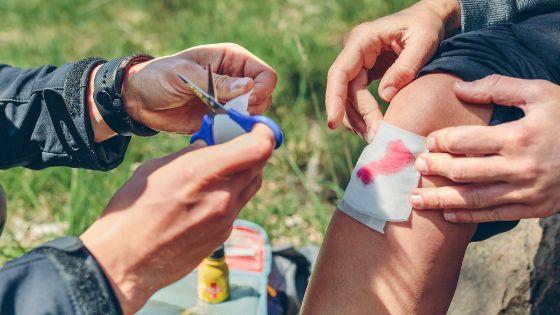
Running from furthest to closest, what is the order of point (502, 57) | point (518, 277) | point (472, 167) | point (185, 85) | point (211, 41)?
point (211, 41) < point (518, 277) < point (185, 85) < point (502, 57) < point (472, 167)

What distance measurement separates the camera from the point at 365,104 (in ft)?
4.93

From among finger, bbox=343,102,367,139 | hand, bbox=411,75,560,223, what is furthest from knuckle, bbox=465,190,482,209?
finger, bbox=343,102,367,139

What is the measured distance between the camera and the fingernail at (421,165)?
1.29 meters

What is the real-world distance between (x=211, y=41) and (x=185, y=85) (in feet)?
5.35

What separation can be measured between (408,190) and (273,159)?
4.34 ft

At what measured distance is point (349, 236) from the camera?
4.35ft

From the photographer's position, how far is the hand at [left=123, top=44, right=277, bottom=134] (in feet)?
4.98

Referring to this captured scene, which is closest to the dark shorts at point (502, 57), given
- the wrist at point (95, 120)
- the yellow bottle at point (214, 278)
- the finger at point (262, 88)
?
the finger at point (262, 88)

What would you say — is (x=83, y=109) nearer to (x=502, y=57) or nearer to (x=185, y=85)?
(x=185, y=85)

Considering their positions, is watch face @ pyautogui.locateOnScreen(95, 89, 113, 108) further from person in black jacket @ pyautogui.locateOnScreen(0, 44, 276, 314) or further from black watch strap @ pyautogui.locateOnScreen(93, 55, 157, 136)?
person in black jacket @ pyautogui.locateOnScreen(0, 44, 276, 314)

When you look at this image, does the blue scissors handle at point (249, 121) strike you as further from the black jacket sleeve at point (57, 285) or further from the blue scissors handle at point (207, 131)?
the black jacket sleeve at point (57, 285)

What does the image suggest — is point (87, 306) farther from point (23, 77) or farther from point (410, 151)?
point (23, 77)

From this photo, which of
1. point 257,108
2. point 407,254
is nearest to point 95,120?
point 257,108

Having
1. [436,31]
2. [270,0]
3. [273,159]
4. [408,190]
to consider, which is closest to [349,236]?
[408,190]
